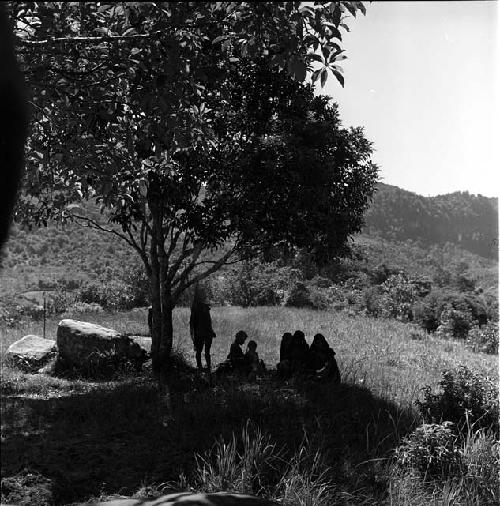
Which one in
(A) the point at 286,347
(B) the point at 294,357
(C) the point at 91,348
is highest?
(A) the point at 286,347

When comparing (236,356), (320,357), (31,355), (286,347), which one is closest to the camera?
(320,357)

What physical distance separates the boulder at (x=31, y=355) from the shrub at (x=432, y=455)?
8.83 m

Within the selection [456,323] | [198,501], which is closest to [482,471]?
[198,501]

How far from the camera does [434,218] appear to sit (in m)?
104

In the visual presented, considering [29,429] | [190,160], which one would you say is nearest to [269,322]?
[190,160]

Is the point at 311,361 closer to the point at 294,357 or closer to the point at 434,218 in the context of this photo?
the point at 294,357

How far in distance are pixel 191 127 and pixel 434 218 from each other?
104474mm

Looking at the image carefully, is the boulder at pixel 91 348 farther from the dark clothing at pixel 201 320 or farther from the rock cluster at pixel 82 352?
the dark clothing at pixel 201 320

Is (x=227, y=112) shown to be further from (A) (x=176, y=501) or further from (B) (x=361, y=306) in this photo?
(B) (x=361, y=306)

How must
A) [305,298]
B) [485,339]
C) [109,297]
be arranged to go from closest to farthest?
[485,339] → [109,297] → [305,298]

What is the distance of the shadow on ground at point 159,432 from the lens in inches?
202

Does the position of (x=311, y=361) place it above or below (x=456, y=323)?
above

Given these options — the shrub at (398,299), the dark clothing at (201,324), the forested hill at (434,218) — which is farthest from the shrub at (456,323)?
the forested hill at (434,218)

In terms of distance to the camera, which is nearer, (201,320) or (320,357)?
(320,357)
